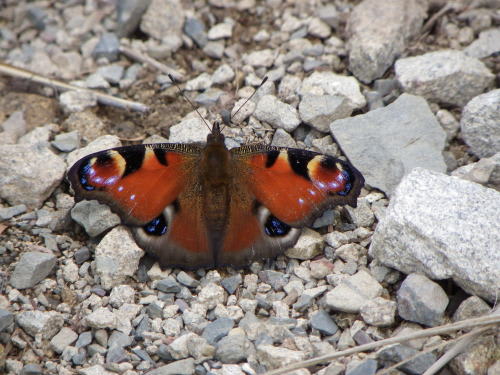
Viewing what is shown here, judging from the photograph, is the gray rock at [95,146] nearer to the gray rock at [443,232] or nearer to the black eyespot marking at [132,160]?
the black eyespot marking at [132,160]

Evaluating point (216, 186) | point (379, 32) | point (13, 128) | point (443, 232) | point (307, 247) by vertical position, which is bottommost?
point (13, 128)

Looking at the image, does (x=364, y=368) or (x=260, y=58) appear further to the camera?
(x=260, y=58)

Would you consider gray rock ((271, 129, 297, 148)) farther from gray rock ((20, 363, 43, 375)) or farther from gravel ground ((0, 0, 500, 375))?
gray rock ((20, 363, 43, 375))

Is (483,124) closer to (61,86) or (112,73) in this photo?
(112,73)

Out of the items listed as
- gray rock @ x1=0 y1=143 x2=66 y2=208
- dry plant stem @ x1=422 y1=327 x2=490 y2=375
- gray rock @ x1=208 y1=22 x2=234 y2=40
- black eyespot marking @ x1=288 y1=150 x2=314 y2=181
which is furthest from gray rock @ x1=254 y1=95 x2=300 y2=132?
dry plant stem @ x1=422 y1=327 x2=490 y2=375

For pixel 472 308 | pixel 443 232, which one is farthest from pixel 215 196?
pixel 472 308

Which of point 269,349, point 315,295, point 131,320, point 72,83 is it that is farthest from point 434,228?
point 72,83

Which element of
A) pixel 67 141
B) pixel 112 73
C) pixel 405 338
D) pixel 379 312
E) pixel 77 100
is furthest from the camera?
pixel 112 73
